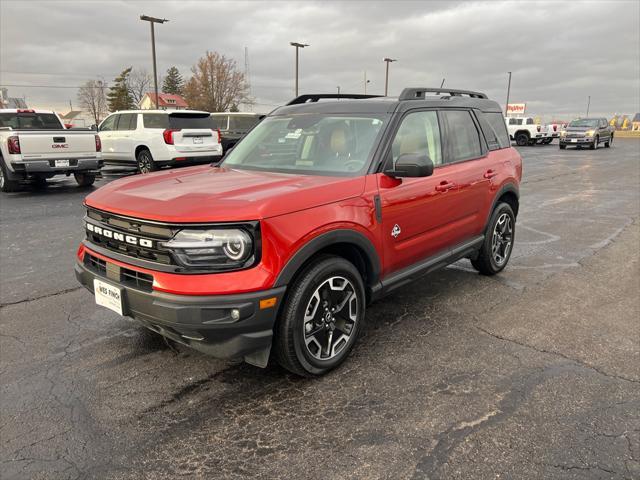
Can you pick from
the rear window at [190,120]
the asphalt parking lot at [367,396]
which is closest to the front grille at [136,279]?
the asphalt parking lot at [367,396]

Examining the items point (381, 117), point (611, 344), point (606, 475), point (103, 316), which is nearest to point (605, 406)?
point (606, 475)

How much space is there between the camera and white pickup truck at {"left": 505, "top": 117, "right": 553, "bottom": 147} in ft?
119

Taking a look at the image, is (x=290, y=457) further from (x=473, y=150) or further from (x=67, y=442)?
(x=473, y=150)

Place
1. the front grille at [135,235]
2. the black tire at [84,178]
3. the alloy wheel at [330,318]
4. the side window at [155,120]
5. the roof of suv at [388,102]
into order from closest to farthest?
the front grille at [135,235] → the alloy wheel at [330,318] → the roof of suv at [388,102] → the black tire at [84,178] → the side window at [155,120]

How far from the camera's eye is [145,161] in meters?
14.2

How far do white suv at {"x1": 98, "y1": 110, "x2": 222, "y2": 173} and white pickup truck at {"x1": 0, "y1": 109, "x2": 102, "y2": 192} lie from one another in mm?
2110

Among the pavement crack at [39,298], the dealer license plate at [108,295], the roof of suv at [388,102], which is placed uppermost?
the roof of suv at [388,102]

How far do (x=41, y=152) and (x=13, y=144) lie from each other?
0.55 m

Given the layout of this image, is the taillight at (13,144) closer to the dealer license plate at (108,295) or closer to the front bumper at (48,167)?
the front bumper at (48,167)

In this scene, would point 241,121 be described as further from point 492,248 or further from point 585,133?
point 585,133

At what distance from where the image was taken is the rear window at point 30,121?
481 inches

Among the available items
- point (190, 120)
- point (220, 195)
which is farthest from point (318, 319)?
point (190, 120)

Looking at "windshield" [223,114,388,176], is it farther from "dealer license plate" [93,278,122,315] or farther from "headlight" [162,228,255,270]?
"dealer license plate" [93,278,122,315]

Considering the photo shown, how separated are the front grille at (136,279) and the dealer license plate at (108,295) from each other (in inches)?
2.8
